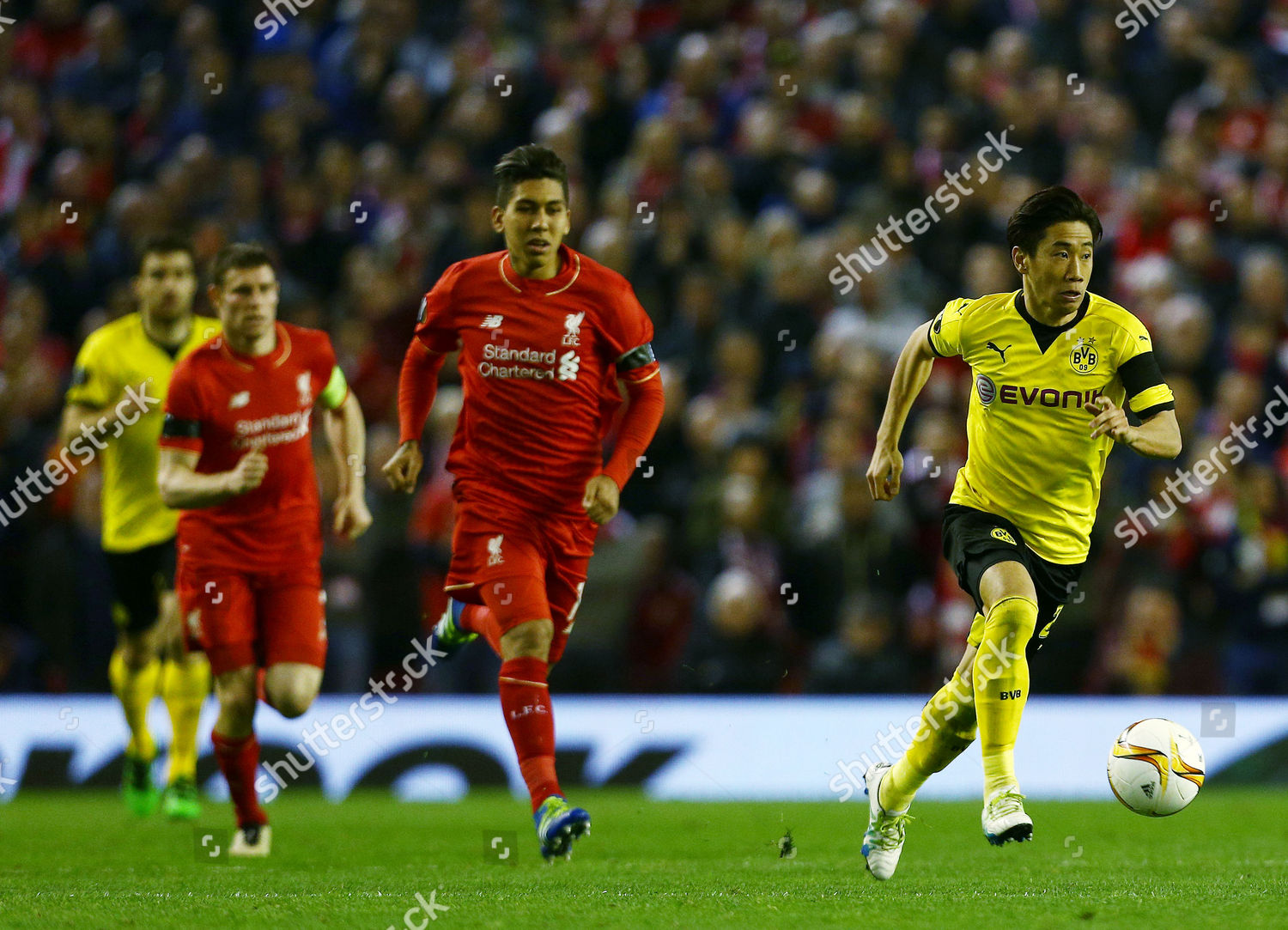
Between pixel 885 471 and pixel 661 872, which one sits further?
pixel 661 872

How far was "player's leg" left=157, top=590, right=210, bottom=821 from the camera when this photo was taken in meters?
8.76

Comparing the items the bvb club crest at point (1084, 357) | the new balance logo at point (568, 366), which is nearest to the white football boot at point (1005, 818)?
the bvb club crest at point (1084, 357)

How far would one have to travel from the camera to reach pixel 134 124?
49.8 ft

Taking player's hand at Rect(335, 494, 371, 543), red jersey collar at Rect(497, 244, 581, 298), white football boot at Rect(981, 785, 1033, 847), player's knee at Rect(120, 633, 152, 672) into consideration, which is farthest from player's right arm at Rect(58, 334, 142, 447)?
white football boot at Rect(981, 785, 1033, 847)

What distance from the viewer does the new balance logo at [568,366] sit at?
261 inches

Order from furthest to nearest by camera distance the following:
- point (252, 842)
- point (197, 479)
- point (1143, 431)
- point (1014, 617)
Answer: point (252, 842)
point (197, 479)
point (1014, 617)
point (1143, 431)

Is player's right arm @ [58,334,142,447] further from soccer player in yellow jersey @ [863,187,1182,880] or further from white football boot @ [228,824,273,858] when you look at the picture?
soccer player in yellow jersey @ [863,187,1182,880]

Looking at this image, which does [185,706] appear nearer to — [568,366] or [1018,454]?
[568,366]

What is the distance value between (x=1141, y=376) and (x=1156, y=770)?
1.37 m

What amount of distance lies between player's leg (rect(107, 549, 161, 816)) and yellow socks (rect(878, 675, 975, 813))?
4.60m

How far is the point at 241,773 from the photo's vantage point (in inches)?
283

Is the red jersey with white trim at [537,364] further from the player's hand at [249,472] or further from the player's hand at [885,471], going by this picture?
the player's hand at [885,471]

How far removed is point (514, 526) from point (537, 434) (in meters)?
0.37

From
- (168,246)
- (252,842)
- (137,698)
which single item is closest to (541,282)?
(252,842)
